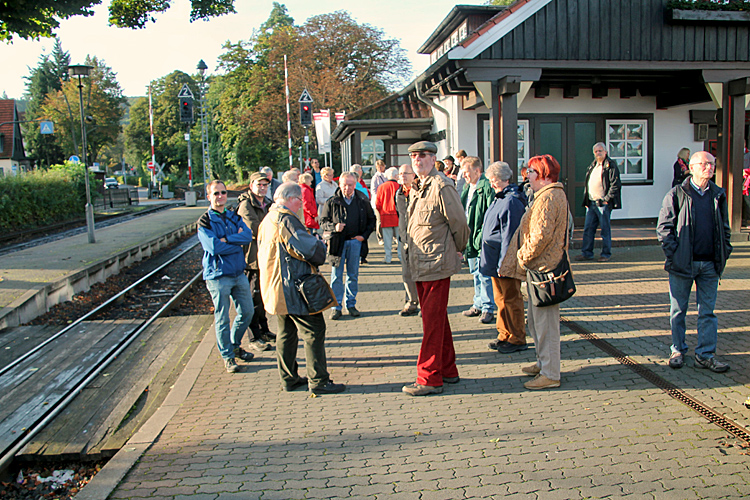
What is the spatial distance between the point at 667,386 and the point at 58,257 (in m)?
13.4

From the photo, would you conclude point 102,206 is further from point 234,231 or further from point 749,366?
point 749,366

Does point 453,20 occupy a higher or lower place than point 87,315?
higher

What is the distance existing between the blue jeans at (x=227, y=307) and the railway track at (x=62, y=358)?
0.93 m

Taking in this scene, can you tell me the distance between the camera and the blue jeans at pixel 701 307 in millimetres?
4930

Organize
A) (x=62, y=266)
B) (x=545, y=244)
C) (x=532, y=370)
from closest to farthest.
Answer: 1. (x=545, y=244)
2. (x=532, y=370)
3. (x=62, y=266)

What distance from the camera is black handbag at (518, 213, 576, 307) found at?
459 cm

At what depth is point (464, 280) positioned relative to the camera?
9.52m

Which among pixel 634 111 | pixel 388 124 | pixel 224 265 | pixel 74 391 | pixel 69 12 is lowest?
pixel 74 391

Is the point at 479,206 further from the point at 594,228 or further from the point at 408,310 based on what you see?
the point at 594,228

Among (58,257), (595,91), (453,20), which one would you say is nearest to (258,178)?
(58,257)

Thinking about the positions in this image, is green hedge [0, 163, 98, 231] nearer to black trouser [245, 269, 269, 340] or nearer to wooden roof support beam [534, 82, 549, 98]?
wooden roof support beam [534, 82, 549, 98]

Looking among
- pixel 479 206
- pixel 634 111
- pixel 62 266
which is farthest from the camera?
pixel 634 111

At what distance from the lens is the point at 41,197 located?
24359 mm

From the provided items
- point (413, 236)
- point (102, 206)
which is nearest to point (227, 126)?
point (102, 206)
